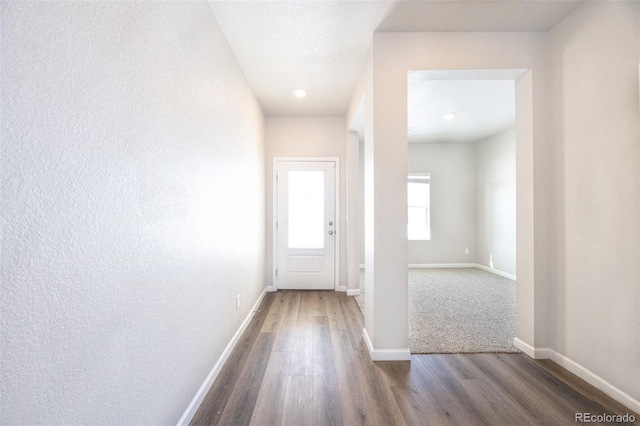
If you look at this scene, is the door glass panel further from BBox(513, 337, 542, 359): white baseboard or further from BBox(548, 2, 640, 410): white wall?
BBox(548, 2, 640, 410): white wall

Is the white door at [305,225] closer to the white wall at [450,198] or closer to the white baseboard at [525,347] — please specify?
the white baseboard at [525,347]

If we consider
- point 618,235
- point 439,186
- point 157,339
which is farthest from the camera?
point 439,186

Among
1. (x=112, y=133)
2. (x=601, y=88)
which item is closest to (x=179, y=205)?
(x=112, y=133)

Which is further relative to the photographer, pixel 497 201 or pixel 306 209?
pixel 497 201

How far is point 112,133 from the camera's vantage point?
0.99 meters

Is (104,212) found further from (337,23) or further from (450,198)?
(450,198)

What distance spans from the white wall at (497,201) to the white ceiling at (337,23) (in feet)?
11.4

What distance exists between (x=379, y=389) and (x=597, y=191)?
1.96m

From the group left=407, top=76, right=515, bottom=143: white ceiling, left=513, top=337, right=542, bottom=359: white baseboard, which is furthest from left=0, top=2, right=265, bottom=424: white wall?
left=513, top=337, right=542, bottom=359: white baseboard

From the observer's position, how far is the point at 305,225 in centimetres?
427

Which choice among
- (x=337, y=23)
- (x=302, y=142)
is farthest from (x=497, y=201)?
(x=337, y=23)

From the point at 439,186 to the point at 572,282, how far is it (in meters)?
4.31

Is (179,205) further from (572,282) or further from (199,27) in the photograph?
(572,282)

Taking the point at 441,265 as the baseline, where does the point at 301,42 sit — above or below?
above
